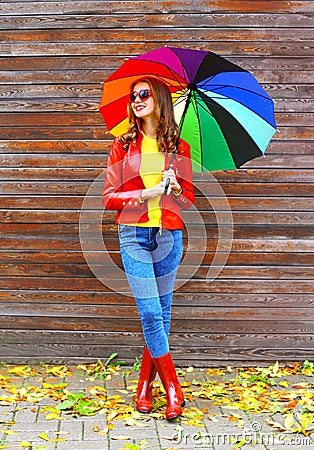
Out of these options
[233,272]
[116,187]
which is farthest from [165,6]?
[233,272]

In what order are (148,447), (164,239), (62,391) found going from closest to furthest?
(148,447) < (164,239) < (62,391)

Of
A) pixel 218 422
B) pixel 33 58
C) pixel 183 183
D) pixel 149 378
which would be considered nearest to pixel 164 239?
pixel 183 183

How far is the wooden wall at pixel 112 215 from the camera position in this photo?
4.60 meters

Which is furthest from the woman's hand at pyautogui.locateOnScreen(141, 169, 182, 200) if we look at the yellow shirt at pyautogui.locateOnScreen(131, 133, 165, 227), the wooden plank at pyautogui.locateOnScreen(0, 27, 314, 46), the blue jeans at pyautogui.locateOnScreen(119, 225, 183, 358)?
the wooden plank at pyautogui.locateOnScreen(0, 27, 314, 46)

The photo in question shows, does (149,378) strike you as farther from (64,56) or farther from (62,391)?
(64,56)

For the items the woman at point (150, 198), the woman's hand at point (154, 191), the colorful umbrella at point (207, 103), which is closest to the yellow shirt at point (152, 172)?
the woman at point (150, 198)

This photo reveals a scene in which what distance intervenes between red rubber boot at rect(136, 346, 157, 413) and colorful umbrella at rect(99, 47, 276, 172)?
119 centimetres

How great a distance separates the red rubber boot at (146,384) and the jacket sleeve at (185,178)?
914 millimetres

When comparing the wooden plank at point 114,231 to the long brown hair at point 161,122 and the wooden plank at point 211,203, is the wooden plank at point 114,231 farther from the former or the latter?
the long brown hair at point 161,122

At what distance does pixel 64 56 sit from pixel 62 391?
7.54ft

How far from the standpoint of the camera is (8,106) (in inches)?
185

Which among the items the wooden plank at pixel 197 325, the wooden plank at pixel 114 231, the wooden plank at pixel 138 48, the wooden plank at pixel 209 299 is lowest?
the wooden plank at pixel 197 325

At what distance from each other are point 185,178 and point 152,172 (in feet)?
0.66

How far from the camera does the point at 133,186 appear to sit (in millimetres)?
3742
